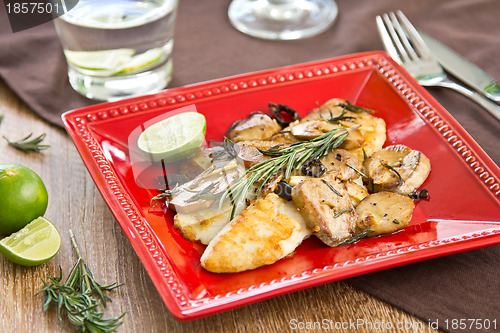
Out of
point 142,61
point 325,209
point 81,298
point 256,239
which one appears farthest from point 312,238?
point 142,61

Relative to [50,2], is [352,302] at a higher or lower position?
lower

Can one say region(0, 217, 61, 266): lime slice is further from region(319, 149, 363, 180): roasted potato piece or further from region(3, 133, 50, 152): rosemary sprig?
region(319, 149, 363, 180): roasted potato piece

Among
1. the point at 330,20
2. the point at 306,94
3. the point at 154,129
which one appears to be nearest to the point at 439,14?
the point at 330,20

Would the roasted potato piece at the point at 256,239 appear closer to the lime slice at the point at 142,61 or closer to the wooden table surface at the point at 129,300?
the wooden table surface at the point at 129,300

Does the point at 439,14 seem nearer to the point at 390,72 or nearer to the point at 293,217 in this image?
the point at 390,72

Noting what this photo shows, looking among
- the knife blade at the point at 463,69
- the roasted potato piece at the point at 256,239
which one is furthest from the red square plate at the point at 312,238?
the knife blade at the point at 463,69

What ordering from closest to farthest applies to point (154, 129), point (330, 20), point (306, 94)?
point (154, 129) < point (306, 94) < point (330, 20)

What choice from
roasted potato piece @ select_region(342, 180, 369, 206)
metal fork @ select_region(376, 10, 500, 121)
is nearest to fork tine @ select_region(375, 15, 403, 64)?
metal fork @ select_region(376, 10, 500, 121)
